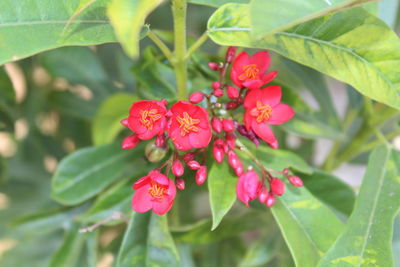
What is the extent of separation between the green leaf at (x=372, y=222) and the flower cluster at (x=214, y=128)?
11cm

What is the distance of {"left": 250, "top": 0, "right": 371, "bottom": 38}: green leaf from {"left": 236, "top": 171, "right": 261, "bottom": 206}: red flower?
0.25 meters

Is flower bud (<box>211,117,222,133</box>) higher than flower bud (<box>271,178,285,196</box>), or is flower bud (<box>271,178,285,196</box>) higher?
flower bud (<box>211,117,222,133</box>)

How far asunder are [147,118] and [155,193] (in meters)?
0.10

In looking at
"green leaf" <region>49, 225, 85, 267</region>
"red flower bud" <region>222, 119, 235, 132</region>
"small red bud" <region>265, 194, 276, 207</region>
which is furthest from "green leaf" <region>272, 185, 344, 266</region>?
"green leaf" <region>49, 225, 85, 267</region>

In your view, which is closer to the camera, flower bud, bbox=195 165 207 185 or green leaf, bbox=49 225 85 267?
flower bud, bbox=195 165 207 185

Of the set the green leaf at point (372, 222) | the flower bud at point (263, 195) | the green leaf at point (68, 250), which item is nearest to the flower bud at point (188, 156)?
the flower bud at point (263, 195)

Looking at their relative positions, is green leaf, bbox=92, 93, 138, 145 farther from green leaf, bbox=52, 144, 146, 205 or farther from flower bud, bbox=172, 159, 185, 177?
flower bud, bbox=172, 159, 185, 177

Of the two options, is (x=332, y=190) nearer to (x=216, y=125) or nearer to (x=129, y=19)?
(x=216, y=125)

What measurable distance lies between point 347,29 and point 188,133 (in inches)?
9.8

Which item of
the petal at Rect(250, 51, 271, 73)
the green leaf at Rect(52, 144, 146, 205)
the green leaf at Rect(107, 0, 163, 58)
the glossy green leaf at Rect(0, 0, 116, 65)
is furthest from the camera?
the green leaf at Rect(52, 144, 146, 205)

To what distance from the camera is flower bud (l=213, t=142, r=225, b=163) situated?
66 centimetres

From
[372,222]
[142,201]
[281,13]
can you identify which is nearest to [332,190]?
[372,222]

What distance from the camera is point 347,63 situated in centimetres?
61

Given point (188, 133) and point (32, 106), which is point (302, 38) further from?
point (32, 106)
